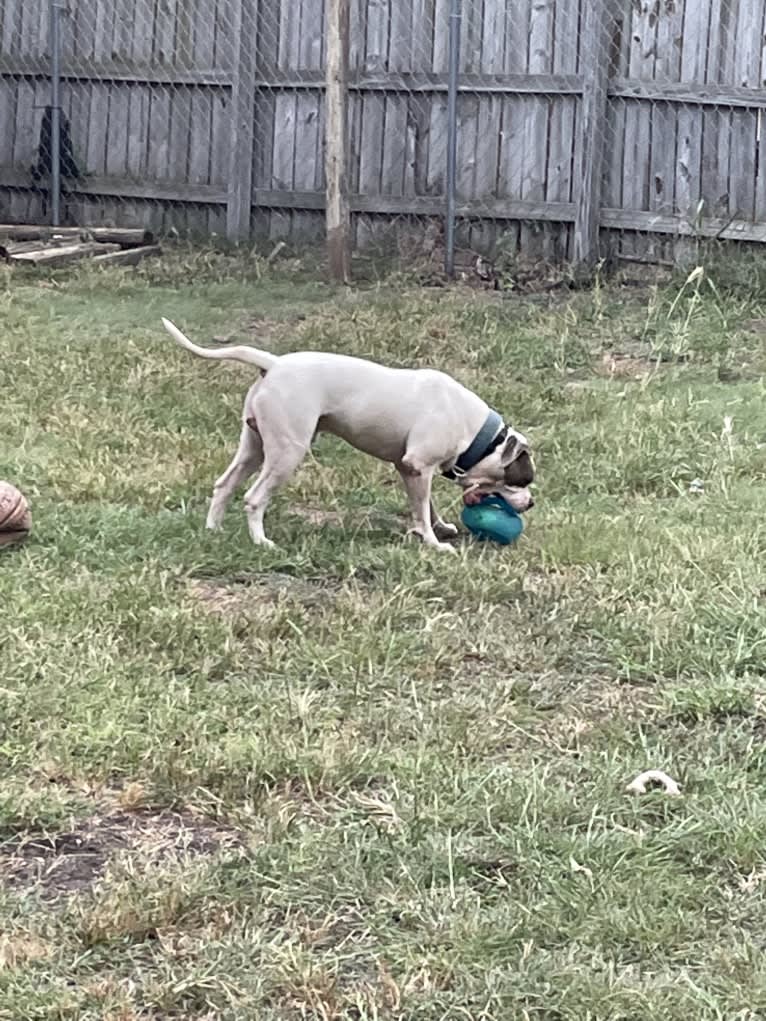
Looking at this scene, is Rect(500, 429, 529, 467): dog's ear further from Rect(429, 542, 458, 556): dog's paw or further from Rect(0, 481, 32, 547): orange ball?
Rect(0, 481, 32, 547): orange ball

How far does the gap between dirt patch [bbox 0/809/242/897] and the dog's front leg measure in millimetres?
2286

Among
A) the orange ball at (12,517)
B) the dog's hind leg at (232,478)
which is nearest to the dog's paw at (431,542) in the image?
the dog's hind leg at (232,478)

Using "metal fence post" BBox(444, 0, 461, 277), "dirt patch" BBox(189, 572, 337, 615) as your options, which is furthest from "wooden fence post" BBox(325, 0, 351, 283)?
"dirt patch" BBox(189, 572, 337, 615)

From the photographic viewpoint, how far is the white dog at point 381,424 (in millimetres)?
5387

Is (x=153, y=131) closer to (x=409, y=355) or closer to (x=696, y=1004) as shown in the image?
(x=409, y=355)

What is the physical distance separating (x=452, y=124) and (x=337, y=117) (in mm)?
887

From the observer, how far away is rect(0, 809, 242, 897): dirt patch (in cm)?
313

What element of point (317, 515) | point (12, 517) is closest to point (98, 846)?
point (12, 517)

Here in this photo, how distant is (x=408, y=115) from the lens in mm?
11641

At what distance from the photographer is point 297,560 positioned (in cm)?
533

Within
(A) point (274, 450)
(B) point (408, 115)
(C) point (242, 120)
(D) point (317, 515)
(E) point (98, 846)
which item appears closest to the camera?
(E) point (98, 846)

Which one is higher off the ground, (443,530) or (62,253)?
(62,253)

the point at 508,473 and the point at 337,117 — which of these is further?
the point at 337,117

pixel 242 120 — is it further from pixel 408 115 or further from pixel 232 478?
pixel 232 478
